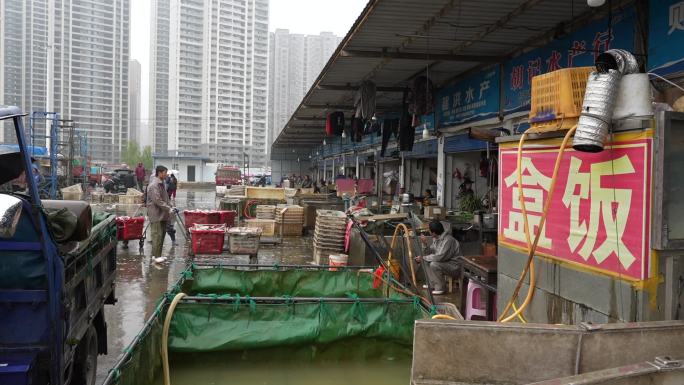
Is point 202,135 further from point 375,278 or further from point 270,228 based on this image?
point 375,278

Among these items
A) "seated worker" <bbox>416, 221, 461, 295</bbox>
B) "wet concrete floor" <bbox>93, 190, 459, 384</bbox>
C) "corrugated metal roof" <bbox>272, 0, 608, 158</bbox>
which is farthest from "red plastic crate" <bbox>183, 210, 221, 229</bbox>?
"seated worker" <bbox>416, 221, 461, 295</bbox>

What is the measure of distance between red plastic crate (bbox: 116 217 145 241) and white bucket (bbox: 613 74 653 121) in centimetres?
1076

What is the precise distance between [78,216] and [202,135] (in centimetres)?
7398

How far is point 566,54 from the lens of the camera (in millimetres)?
8688

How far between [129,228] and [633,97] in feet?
35.8

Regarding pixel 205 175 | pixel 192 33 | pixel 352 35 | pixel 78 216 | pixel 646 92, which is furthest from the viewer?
pixel 192 33

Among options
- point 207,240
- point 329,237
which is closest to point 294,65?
point 329,237

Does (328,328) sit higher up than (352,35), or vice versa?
(352,35)

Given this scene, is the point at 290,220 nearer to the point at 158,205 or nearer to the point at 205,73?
the point at 158,205

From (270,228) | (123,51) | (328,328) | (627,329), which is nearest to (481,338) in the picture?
(627,329)

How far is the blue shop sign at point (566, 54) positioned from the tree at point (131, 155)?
74459 millimetres

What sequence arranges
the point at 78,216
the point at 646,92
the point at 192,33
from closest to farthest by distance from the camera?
the point at 646,92 → the point at 78,216 → the point at 192,33

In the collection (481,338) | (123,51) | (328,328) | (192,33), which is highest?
(192,33)

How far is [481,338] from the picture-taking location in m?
2.75
